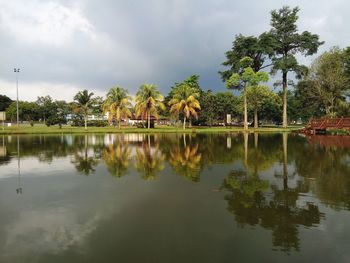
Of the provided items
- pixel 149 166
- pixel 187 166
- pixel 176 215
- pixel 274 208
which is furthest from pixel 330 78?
pixel 176 215

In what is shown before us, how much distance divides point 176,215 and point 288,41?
6205 centimetres

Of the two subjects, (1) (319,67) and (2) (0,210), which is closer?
(2) (0,210)

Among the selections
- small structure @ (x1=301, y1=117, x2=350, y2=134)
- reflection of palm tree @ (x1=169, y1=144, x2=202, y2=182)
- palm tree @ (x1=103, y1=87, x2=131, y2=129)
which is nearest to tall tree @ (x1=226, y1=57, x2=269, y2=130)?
small structure @ (x1=301, y1=117, x2=350, y2=134)

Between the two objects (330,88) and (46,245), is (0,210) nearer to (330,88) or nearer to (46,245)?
(46,245)

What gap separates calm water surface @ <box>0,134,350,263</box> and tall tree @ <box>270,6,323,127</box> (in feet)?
168

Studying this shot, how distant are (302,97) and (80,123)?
60.1 metres

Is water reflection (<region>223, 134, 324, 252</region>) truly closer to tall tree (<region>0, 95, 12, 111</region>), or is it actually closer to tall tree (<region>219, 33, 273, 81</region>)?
tall tree (<region>219, 33, 273, 81</region>)

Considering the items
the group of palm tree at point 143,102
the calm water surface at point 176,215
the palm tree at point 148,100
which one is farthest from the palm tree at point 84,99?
the calm water surface at point 176,215

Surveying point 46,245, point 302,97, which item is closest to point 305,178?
point 46,245

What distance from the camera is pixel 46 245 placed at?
5.91 m

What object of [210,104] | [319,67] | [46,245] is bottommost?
[46,245]

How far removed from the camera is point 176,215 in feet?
24.9

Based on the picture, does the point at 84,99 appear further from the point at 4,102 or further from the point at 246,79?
the point at 4,102

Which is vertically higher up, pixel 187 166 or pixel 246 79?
pixel 246 79
